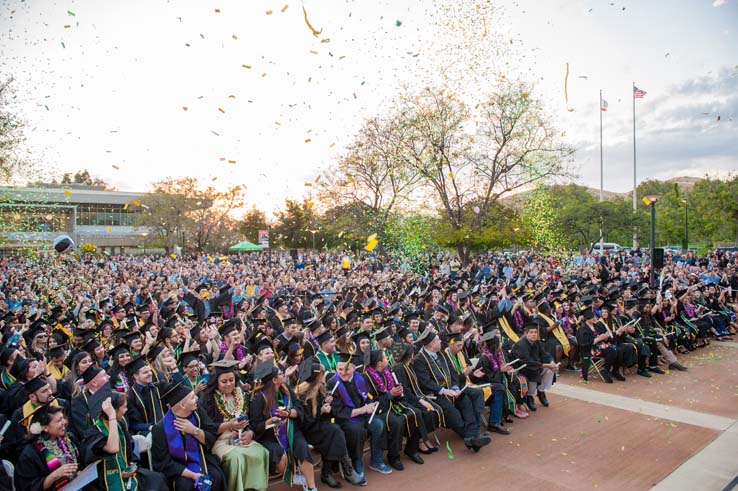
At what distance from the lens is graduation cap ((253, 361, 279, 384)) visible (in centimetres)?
570

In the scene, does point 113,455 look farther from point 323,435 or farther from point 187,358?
point 323,435

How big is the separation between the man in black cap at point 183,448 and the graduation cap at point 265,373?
0.81m

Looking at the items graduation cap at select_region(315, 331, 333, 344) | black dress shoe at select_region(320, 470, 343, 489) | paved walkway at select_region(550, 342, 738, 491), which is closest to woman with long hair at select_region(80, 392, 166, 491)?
black dress shoe at select_region(320, 470, 343, 489)

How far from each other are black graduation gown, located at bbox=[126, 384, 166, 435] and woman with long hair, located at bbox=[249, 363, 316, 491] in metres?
1.12

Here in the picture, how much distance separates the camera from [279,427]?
5762mm

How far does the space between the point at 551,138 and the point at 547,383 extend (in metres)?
18.6

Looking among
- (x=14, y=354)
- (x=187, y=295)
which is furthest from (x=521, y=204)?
(x=14, y=354)

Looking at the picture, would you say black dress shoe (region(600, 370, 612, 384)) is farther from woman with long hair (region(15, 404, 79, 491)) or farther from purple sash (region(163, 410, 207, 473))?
woman with long hair (region(15, 404, 79, 491))

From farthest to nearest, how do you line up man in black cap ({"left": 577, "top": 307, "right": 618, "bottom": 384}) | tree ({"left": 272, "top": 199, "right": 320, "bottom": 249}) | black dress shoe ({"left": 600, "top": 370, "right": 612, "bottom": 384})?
tree ({"left": 272, "top": 199, "right": 320, "bottom": 249})
man in black cap ({"left": 577, "top": 307, "right": 618, "bottom": 384})
black dress shoe ({"left": 600, "top": 370, "right": 612, "bottom": 384})

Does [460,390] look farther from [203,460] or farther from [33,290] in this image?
[33,290]

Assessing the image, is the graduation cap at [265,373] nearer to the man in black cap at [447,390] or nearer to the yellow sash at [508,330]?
the man in black cap at [447,390]

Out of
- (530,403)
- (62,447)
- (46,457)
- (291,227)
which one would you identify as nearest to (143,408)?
(62,447)

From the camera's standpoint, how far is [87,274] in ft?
74.1

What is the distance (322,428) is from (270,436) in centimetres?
65
